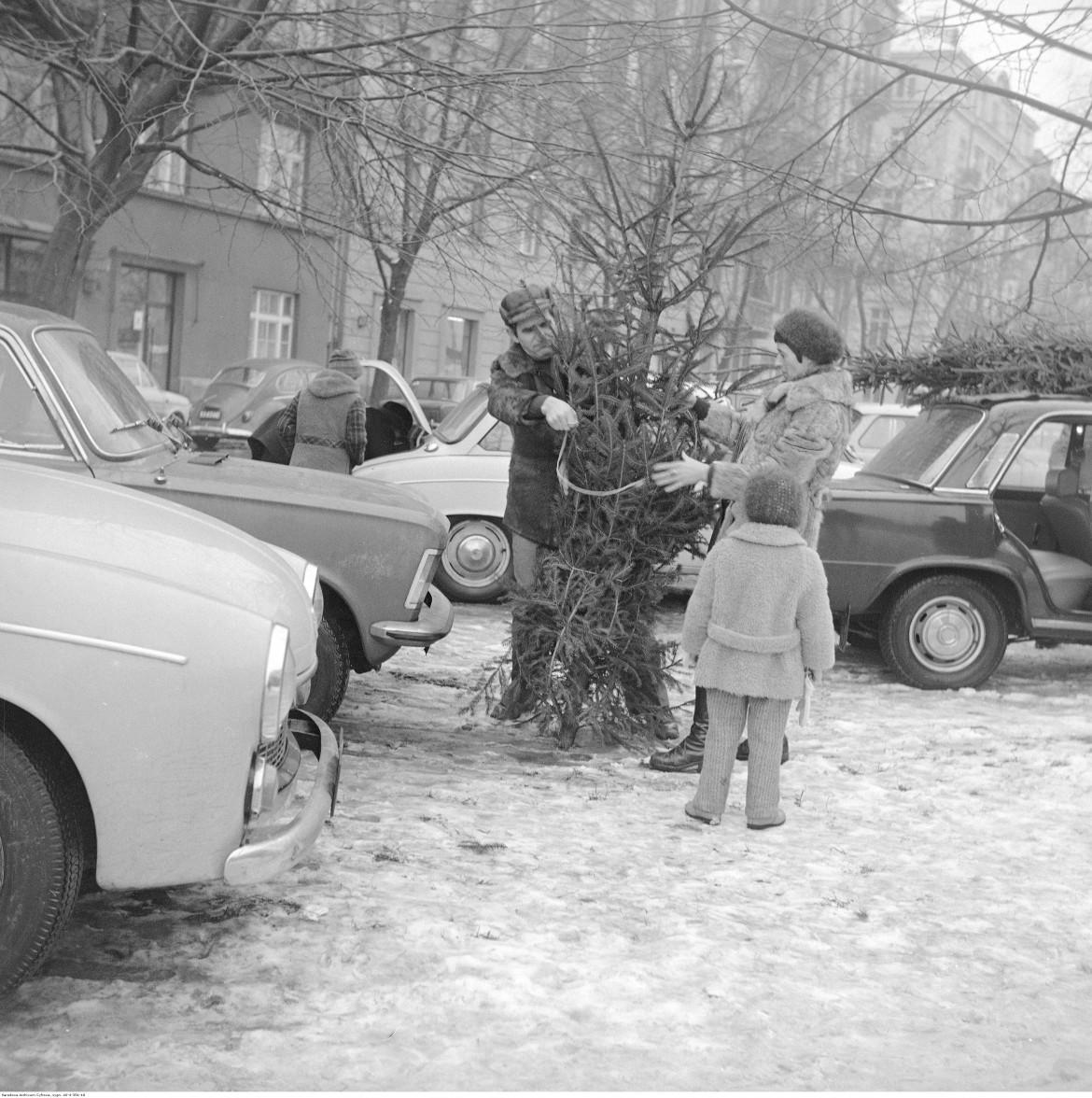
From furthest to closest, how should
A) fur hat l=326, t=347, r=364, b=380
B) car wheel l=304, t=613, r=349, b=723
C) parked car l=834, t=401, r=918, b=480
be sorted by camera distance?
parked car l=834, t=401, r=918, b=480 < fur hat l=326, t=347, r=364, b=380 < car wheel l=304, t=613, r=349, b=723

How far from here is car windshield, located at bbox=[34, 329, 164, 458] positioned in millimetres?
5934

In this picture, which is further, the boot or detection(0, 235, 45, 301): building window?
detection(0, 235, 45, 301): building window

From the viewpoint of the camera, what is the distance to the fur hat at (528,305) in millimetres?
6207

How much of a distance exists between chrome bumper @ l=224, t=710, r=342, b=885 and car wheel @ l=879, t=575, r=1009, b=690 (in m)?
5.05

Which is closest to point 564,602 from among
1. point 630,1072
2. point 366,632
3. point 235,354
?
point 366,632

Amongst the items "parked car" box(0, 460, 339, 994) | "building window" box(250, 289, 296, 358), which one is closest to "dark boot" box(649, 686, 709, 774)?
"parked car" box(0, 460, 339, 994)

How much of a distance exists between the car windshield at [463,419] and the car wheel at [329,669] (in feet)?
15.3

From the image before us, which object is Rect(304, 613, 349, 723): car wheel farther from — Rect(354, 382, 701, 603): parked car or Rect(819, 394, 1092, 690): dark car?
Rect(354, 382, 701, 603): parked car

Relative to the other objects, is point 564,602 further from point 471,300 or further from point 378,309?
point 471,300

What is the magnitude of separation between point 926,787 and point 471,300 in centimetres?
3207

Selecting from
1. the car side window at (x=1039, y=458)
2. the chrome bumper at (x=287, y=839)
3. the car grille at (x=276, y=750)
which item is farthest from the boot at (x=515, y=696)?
the car side window at (x=1039, y=458)

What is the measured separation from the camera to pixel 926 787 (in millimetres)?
6105

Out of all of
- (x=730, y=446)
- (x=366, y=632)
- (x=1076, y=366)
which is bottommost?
(x=366, y=632)

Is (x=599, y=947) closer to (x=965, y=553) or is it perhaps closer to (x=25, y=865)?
(x=25, y=865)
